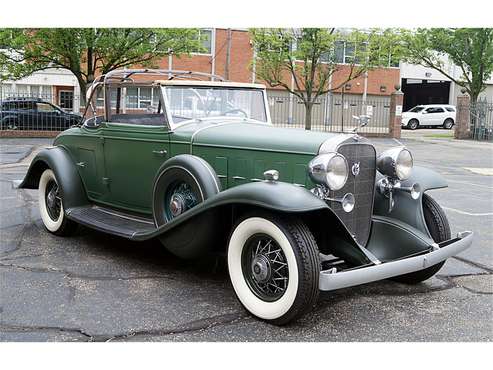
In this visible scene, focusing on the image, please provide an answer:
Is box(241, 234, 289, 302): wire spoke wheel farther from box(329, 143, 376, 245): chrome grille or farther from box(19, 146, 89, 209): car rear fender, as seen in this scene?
box(19, 146, 89, 209): car rear fender

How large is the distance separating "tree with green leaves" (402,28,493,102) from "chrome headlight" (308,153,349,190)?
2501 centimetres

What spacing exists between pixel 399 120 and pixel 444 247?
23.9 m

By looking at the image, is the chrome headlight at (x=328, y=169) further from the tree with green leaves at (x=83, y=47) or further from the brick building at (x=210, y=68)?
the brick building at (x=210, y=68)

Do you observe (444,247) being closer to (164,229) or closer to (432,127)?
(164,229)

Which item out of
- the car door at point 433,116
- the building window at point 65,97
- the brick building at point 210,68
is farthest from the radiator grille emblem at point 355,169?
the car door at point 433,116

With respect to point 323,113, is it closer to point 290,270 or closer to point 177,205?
point 177,205

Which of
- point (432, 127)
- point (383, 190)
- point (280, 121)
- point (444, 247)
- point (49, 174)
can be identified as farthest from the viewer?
point (432, 127)

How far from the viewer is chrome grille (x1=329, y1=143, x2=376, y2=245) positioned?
4.22 metres

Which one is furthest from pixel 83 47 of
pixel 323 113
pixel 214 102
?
pixel 323 113

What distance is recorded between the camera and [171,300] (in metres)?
4.12

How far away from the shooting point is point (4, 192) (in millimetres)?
8656

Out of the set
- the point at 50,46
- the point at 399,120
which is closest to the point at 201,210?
the point at 50,46

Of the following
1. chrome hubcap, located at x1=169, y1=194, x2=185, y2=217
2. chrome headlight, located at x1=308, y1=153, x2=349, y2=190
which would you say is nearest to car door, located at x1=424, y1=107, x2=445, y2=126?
chrome hubcap, located at x1=169, y1=194, x2=185, y2=217

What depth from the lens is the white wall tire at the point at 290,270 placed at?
3.49 metres
